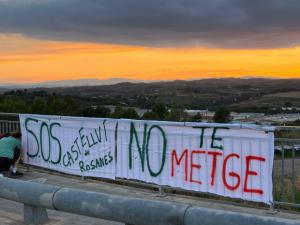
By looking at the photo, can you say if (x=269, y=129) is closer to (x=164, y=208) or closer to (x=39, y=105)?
(x=164, y=208)

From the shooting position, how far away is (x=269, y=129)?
23.1 feet

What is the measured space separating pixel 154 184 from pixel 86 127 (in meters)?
1.99

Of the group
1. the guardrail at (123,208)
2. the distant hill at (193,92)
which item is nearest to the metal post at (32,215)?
the guardrail at (123,208)

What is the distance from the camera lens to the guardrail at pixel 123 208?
12.2ft

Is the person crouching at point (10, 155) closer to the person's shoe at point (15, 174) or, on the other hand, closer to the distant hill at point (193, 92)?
the person's shoe at point (15, 174)

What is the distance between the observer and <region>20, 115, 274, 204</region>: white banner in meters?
7.27

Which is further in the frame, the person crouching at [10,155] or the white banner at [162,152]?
the person crouching at [10,155]

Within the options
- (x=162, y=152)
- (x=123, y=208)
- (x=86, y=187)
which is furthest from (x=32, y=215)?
(x=86, y=187)

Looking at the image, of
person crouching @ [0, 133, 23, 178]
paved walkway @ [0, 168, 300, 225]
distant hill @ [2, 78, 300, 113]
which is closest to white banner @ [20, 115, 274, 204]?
paved walkway @ [0, 168, 300, 225]

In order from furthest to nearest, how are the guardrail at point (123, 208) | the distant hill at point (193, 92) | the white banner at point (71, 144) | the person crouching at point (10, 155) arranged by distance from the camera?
the distant hill at point (193, 92) → the person crouching at point (10, 155) → the white banner at point (71, 144) → the guardrail at point (123, 208)

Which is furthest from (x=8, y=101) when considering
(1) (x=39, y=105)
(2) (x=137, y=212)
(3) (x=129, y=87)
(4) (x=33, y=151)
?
(2) (x=137, y=212)

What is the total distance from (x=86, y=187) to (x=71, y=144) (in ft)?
3.76

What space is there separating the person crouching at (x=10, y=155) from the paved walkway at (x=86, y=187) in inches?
11.9

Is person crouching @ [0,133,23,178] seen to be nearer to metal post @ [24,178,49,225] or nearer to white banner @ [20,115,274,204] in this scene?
white banner @ [20,115,274,204]
